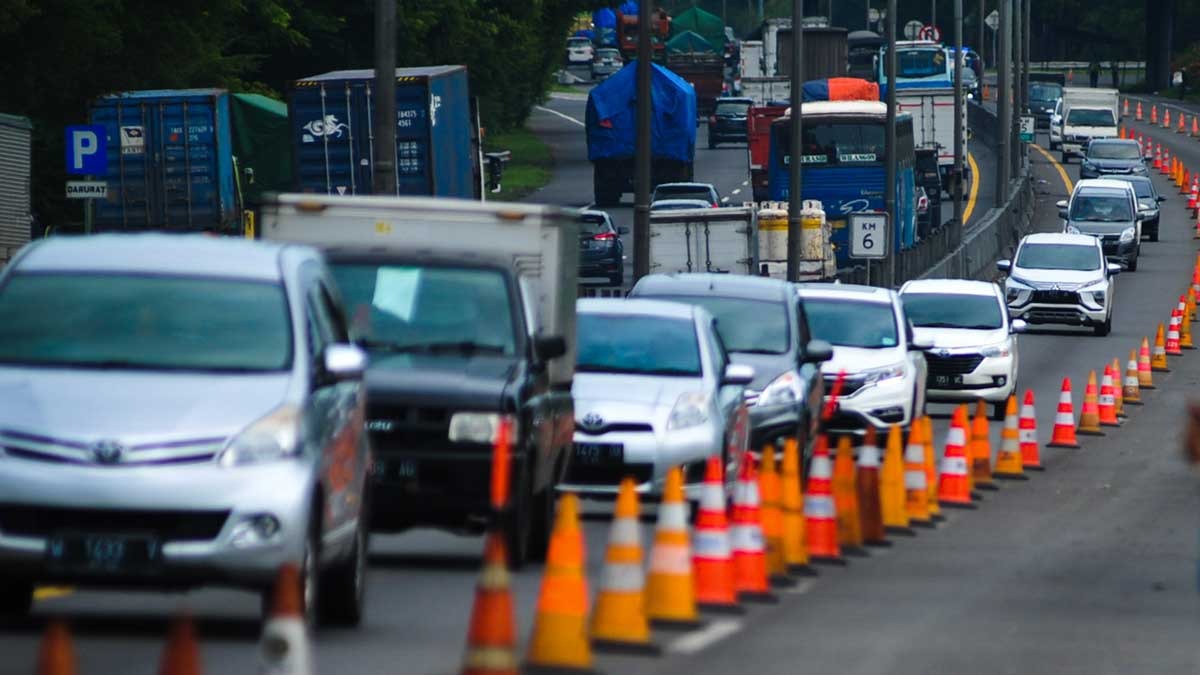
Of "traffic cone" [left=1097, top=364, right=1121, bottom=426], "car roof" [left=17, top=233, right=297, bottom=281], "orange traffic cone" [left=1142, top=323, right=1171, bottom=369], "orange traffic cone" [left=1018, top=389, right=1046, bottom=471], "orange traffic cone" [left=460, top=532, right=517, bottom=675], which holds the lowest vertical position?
"orange traffic cone" [left=1142, top=323, right=1171, bottom=369]

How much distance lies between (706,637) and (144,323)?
2833mm

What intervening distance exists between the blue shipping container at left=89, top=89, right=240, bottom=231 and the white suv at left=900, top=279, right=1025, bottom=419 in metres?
13.7

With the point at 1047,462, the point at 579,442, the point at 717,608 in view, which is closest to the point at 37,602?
the point at 717,608

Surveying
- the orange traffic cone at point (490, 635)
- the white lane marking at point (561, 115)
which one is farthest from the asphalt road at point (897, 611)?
the white lane marking at point (561, 115)

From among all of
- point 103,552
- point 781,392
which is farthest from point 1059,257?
point 103,552

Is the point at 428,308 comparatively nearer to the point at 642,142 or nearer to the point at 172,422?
the point at 172,422

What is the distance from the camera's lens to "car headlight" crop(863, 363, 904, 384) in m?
25.4

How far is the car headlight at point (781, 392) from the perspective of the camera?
2117 cm

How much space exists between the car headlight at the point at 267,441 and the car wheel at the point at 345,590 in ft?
3.96

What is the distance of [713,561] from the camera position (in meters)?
12.7

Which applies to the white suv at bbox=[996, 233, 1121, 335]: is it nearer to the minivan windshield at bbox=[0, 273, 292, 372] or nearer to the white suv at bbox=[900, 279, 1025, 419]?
the white suv at bbox=[900, 279, 1025, 419]

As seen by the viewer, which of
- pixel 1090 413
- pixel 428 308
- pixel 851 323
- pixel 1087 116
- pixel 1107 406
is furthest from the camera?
pixel 1087 116

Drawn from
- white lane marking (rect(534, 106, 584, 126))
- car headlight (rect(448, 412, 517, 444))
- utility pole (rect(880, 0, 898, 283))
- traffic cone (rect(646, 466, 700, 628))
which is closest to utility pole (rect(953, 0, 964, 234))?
utility pole (rect(880, 0, 898, 283))

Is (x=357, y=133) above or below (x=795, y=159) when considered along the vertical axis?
above
